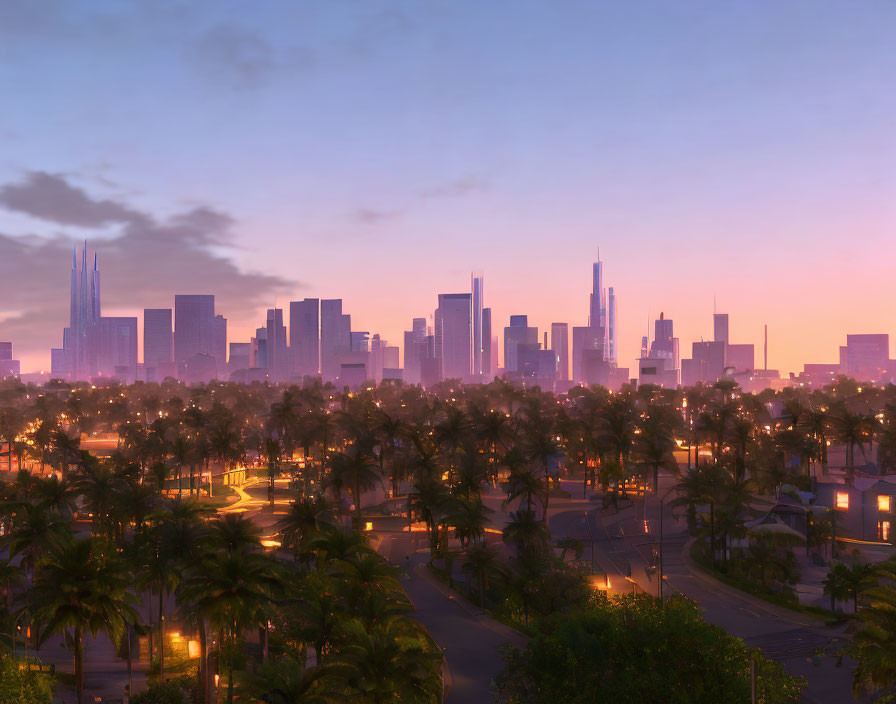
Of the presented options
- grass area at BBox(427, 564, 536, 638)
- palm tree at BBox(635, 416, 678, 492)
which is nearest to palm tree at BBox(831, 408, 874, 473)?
palm tree at BBox(635, 416, 678, 492)

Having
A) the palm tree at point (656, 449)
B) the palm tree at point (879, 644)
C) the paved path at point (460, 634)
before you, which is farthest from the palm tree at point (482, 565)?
the palm tree at point (656, 449)

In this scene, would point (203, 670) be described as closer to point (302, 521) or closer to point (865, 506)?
point (302, 521)

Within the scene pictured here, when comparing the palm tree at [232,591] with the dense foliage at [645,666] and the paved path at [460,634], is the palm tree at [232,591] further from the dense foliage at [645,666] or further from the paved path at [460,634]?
the dense foliage at [645,666]

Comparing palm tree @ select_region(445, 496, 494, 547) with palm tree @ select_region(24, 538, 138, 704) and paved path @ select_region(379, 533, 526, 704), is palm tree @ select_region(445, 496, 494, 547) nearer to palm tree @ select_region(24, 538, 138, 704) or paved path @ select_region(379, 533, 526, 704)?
paved path @ select_region(379, 533, 526, 704)

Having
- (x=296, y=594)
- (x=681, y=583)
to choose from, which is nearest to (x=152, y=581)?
(x=296, y=594)

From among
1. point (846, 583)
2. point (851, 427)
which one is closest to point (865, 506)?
point (851, 427)

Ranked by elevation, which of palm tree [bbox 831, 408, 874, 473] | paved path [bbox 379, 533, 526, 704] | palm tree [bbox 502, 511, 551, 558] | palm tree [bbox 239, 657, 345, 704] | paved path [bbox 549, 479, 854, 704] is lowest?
paved path [bbox 549, 479, 854, 704]
